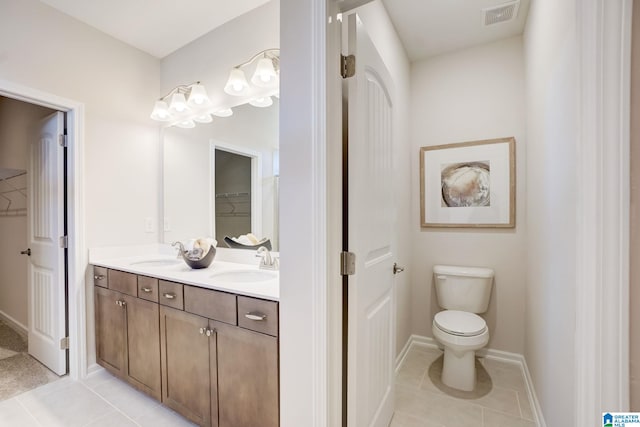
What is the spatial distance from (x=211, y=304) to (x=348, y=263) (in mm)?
763

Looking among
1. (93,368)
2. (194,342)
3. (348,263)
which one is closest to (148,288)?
(194,342)

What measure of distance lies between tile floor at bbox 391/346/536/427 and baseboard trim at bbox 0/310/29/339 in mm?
3484

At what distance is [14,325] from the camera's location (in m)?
2.86

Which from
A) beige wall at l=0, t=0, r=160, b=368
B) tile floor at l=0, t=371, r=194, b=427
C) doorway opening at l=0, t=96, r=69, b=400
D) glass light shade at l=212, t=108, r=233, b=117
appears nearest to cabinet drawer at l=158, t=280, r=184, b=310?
tile floor at l=0, t=371, r=194, b=427

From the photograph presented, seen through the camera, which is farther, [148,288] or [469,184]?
[469,184]

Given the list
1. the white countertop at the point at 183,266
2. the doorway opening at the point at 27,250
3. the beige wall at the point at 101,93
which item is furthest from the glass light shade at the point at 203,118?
the white countertop at the point at 183,266

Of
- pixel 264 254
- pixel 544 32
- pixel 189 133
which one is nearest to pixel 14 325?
pixel 189 133

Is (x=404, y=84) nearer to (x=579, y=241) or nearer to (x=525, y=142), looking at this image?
(x=525, y=142)

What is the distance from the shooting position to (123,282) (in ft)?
6.15

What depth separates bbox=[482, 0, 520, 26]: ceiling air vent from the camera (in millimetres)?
1854

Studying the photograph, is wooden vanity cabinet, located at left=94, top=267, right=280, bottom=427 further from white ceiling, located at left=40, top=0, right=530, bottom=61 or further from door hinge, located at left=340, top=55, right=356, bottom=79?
white ceiling, located at left=40, top=0, right=530, bottom=61

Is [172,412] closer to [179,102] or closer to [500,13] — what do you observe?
[179,102]

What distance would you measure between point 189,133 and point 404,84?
74.9 inches

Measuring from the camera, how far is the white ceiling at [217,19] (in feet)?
6.23
